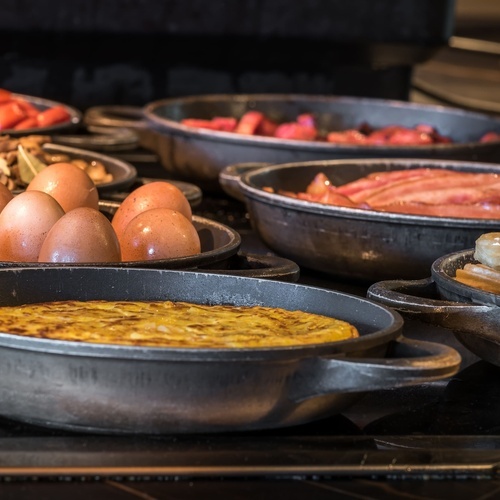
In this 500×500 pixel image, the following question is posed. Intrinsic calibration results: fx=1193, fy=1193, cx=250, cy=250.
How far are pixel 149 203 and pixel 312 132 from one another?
4.19ft

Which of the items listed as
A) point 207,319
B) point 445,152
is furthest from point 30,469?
point 445,152

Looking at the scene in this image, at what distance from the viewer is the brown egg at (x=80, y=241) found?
4.86 feet

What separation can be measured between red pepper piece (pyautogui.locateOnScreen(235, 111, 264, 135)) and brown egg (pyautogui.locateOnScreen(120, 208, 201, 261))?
1.39 metres

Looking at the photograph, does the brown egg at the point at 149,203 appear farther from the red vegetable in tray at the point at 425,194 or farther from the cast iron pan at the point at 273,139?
the cast iron pan at the point at 273,139

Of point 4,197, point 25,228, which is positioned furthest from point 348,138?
point 25,228

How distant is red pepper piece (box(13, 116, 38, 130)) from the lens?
271 cm

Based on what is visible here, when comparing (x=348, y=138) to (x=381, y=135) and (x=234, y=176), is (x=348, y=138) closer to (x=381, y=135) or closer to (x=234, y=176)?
(x=381, y=135)

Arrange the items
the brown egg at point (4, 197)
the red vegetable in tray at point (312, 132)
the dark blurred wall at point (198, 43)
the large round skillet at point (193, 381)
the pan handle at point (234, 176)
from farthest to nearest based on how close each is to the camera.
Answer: the dark blurred wall at point (198, 43), the red vegetable in tray at point (312, 132), the pan handle at point (234, 176), the brown egg at point (4, 197), the large round skillet at point (193, 381)

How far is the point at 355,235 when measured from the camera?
6.09ft

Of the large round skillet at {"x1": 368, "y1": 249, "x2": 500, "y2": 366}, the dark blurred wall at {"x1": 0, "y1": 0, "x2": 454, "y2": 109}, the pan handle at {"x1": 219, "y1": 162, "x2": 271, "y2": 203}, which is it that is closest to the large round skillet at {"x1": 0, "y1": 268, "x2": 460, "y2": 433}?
the large round skillet at {"x1": 368, "y1": 249, "x2": 500, "y2": 366}

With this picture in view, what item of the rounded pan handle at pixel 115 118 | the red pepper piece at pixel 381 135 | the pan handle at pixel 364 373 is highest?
the pan handle at pixel 364 373

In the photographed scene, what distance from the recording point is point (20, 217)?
1586 mm

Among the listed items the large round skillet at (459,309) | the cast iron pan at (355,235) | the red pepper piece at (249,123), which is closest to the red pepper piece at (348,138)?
the red pepper piece at (249,123)

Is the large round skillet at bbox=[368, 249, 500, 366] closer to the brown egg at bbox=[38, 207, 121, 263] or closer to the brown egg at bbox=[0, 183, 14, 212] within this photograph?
the brown egg at bbox=[38, 207, 121, 263]
